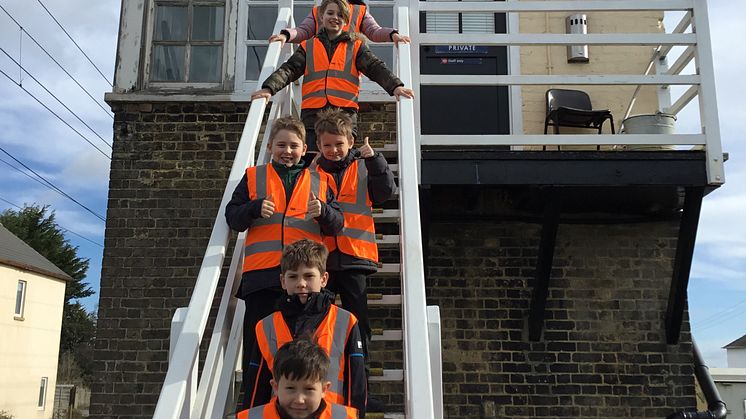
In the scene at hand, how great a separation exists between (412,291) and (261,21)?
4.77 metres

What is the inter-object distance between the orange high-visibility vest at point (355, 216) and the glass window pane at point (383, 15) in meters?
3.59

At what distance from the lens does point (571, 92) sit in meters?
6.66

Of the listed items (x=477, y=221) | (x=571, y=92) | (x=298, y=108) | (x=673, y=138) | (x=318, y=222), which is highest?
(x=571, y=92)

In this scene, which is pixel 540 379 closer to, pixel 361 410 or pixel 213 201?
pixel 213 201

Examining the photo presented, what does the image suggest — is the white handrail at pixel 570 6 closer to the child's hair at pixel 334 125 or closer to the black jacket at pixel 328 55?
the black jacket at pixel 328 55

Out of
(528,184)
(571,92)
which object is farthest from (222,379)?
(571,92)

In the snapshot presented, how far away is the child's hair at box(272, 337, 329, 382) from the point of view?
2.32 m

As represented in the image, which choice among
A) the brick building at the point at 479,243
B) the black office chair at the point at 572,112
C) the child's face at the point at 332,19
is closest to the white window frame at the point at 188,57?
the brick building at the point at 479,243

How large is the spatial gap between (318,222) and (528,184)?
101 inches

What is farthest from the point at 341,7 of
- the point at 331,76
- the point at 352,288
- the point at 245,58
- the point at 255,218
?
the point at 245,58

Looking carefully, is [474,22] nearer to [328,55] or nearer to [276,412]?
[328,55]

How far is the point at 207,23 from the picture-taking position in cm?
697

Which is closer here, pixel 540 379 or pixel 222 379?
pixel 222 379

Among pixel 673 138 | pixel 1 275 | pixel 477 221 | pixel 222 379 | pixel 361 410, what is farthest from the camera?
A: pixel 1 275
